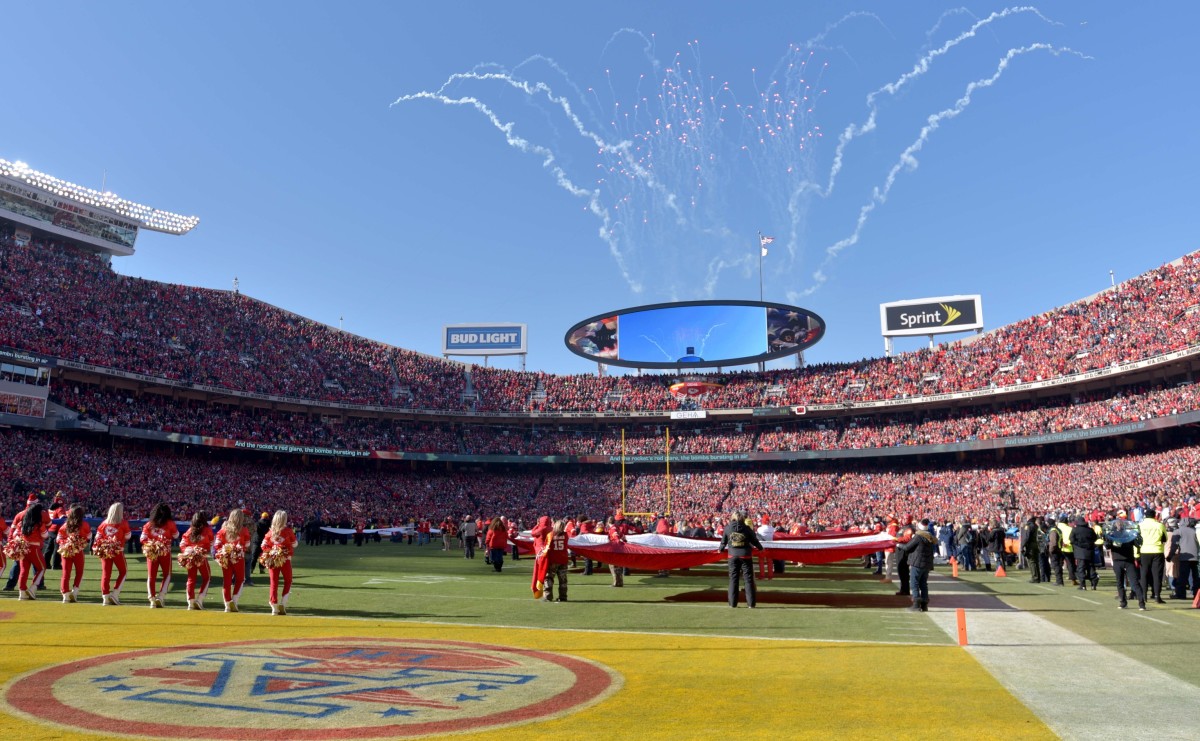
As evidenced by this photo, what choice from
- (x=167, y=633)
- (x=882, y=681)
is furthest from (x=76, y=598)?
(x=882, y=681)

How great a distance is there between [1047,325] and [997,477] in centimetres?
1319

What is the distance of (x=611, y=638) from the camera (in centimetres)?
1121

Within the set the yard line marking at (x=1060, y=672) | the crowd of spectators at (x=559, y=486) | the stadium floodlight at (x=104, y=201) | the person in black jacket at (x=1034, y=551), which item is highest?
the stadium floodlight at (x=104, y=201)

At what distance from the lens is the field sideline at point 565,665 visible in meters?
6.43

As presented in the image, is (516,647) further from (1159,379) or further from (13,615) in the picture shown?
(1159,379)

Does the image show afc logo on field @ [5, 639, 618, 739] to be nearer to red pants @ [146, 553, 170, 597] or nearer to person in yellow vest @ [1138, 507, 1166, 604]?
red pants @ [146, 553, 170, 597]

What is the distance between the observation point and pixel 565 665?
357 inches

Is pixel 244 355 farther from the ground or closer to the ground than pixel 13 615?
farther from the ground

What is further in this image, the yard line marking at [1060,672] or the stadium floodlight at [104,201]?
the stadium floodlight at [104,201]

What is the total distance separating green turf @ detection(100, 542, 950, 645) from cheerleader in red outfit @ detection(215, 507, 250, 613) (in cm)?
61

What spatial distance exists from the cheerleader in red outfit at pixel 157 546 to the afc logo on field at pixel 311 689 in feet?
18.6

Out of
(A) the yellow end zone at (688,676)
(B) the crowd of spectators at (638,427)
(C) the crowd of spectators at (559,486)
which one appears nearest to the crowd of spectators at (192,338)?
(B) the crowd of spectators at (638,427)

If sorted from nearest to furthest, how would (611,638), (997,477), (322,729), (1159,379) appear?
(322,729) < (611,638) < (1159,379) < (997,477)

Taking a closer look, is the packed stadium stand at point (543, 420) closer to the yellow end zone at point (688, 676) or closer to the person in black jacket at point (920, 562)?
the person in black jacket at point (920, 562)
